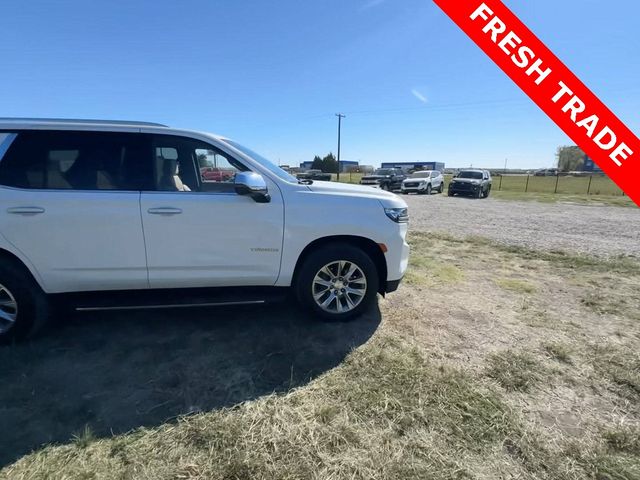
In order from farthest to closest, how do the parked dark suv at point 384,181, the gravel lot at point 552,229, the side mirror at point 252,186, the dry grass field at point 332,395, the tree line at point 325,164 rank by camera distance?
the tree line at point 325,164, the parked dark suv at point 384,181, the gravel lot at point 552,229, the side mirror at point 252,186, the dry grass field at point 332,395

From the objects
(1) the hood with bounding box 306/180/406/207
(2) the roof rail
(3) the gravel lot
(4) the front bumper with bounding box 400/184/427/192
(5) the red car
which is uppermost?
(2) the roof rail

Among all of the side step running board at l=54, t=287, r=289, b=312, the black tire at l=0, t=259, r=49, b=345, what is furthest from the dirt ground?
the side step running board at l=54, t=287, r=289, b=312

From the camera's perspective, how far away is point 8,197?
9.05 ft

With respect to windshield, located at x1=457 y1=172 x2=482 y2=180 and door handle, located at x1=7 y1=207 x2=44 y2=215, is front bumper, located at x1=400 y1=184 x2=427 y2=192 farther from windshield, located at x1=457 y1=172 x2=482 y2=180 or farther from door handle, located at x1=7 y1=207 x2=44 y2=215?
door handle, located at x1=7 y1=207 x2=44 y2=215

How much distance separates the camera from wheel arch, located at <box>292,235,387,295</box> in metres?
3.32

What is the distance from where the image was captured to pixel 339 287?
3.39 meters

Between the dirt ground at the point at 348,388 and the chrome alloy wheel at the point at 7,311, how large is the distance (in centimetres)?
27

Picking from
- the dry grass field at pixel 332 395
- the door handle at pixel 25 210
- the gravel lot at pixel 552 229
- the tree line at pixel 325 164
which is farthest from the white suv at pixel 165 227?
the tree line at pixel 325 164

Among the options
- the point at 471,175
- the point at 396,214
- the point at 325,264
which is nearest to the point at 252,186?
the point at 325,264

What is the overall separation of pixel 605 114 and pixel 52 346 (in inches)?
338

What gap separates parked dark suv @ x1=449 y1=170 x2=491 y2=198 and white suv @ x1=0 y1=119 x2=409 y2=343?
2069 centimetres

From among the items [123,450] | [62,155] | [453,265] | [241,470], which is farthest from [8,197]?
[453,265]

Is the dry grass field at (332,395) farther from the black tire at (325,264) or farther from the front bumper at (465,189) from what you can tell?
the front bumper at (465,189)

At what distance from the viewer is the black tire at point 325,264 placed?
129 inches
